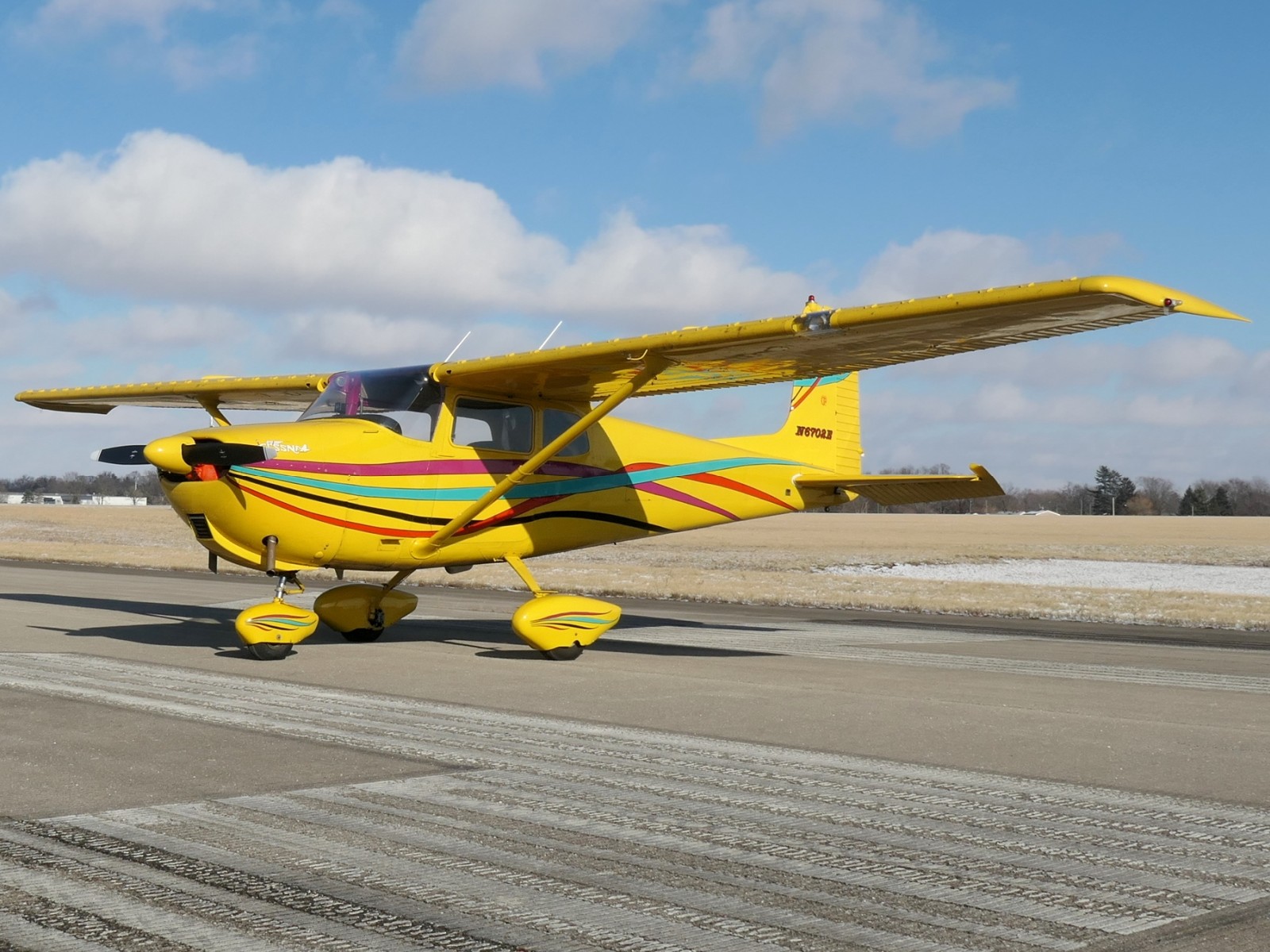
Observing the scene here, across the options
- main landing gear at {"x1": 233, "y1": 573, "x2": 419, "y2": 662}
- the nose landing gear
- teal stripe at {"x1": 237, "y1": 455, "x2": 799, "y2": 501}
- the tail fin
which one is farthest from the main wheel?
the tail fin

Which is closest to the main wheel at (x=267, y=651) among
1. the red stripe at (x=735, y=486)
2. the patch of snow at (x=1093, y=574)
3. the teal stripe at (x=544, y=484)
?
the teal stripe at (x=544, y=484)

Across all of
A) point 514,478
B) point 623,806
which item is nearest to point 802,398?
point 514,478

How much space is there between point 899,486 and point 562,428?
4.88 m

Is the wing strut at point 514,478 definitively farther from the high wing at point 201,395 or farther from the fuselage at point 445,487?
the high wing at point 201,395

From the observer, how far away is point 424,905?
4.09 metres

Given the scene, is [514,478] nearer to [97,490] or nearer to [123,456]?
[123,456]

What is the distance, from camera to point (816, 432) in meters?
17.3

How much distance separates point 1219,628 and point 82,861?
1694cm

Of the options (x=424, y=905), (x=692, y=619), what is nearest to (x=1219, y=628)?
(x=692, y=619)

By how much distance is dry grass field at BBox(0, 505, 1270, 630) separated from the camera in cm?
2120

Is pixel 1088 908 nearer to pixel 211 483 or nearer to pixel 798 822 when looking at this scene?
pixel 798 822

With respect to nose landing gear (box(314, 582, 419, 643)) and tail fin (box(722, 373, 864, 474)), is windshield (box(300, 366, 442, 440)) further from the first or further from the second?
tail fin (box(722, 373, 864, 474))

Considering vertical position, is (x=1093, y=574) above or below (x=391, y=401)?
below

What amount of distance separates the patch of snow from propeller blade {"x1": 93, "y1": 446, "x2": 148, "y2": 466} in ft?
65.4
